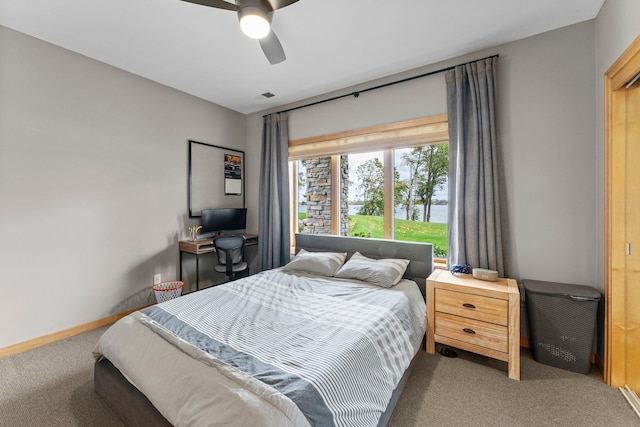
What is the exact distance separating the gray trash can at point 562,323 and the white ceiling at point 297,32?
7.16ft

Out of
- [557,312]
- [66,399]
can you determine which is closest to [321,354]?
[66,399]

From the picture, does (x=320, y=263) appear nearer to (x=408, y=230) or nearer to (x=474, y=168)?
(x=408, y=230)

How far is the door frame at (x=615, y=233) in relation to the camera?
1.84 m

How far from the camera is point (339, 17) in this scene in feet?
7.06

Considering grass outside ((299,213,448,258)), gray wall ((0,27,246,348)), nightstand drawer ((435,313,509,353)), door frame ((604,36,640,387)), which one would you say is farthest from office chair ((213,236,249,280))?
door frame ((604,36,640,387))

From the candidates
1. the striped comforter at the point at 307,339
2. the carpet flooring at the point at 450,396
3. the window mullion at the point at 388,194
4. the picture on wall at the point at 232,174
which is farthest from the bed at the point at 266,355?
the picture on wall at the point at 232,174

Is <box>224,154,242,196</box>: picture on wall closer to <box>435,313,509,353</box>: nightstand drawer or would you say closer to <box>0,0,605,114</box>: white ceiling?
<box>0,0,605,114</box>: white ceiling

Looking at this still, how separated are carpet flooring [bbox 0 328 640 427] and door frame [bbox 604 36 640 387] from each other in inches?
8.9

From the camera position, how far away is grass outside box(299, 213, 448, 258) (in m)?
3.00

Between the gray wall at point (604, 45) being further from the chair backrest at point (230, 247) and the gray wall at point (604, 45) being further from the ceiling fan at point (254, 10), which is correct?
the chair backrest at point (230, 247)

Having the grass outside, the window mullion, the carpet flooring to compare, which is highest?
the window mullion

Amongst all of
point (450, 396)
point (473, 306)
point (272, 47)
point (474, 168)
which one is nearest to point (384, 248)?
point (473, 306)

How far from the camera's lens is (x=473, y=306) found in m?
2.14

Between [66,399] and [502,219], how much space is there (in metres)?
3.65
